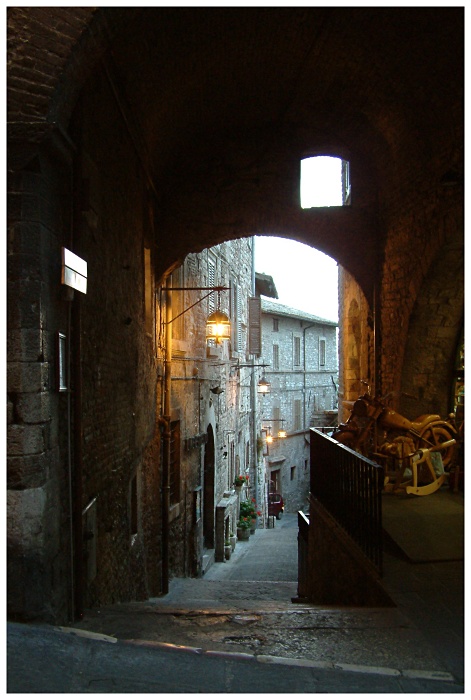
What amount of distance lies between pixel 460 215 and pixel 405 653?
503 cm

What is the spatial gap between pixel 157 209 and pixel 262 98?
2466mm

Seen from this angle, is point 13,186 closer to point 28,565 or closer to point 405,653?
point 28,565

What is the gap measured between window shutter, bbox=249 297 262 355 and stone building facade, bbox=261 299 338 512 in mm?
5962

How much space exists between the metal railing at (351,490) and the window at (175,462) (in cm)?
378

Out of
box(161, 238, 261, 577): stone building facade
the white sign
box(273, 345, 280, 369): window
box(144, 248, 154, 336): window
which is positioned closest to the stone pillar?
the white sign

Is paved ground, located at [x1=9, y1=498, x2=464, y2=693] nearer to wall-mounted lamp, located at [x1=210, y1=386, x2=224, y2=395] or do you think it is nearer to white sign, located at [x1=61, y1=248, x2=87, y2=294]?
white sign, located at [x1=61, y1=248, x2=87, y2=294]

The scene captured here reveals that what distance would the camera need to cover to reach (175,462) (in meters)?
11.2

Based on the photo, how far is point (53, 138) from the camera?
4.05 metres

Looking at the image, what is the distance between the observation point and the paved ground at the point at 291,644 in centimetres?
314

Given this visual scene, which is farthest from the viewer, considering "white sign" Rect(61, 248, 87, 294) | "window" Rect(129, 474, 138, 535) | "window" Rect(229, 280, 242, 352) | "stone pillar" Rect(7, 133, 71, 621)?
"window" Rect(229, 280, 242, 352)

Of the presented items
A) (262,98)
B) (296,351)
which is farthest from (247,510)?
(296,351)

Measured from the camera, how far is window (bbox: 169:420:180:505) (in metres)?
11.1

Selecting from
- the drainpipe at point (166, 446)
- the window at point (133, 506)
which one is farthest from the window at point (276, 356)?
the window at point (133, 506)
